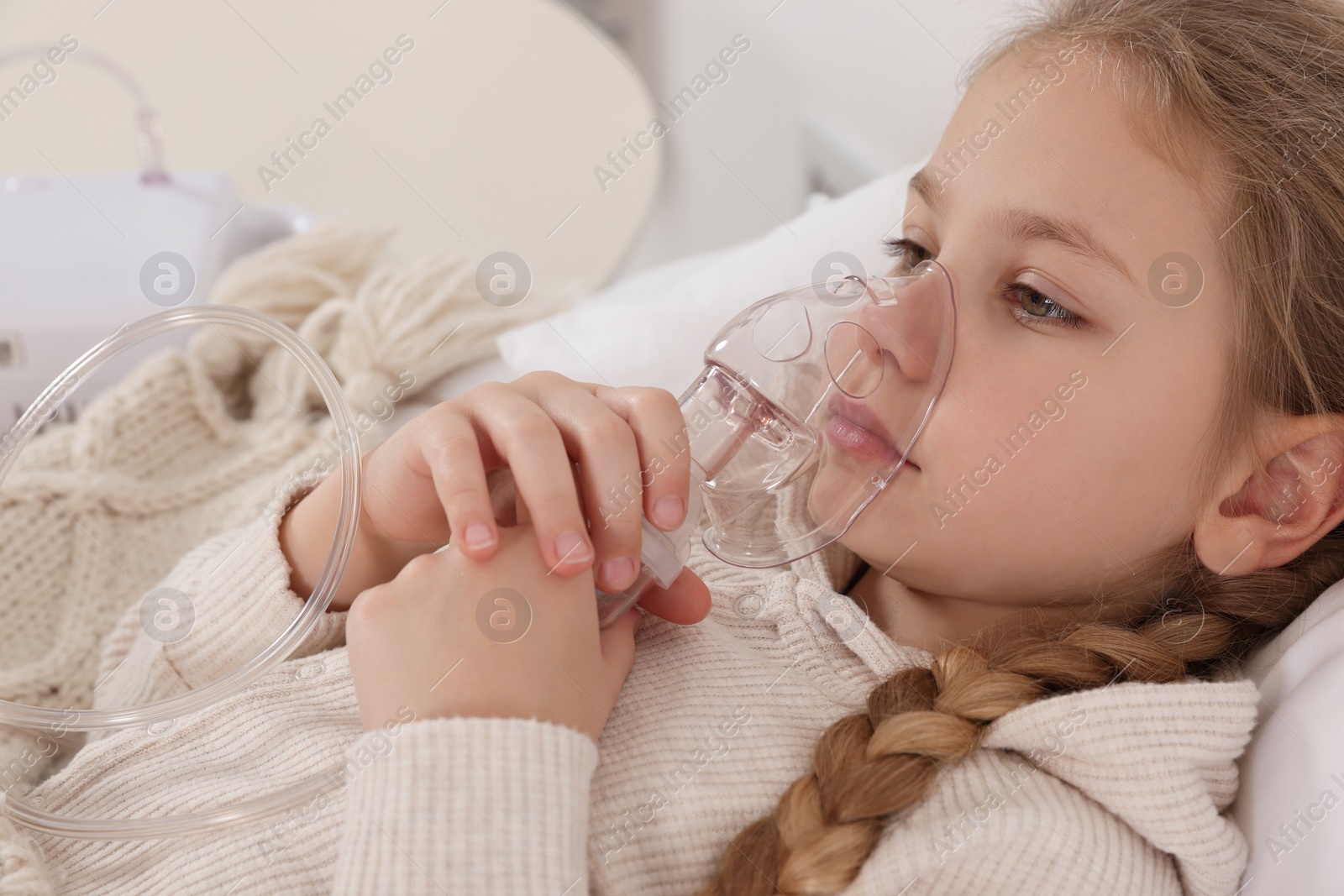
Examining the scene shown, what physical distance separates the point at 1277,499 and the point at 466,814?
658mm

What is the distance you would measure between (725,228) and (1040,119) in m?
1.65

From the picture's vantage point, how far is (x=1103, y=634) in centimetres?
84

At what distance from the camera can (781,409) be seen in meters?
0.88

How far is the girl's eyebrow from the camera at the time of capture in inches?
32.6

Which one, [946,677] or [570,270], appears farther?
[570,270]

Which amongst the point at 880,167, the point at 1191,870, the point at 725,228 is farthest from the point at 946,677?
the point at 725,228

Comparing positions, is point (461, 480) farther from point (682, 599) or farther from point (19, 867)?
point (19, 867)

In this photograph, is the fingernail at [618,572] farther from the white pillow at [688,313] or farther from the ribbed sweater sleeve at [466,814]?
the white pillow at [688,313]

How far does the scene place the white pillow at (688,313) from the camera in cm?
126

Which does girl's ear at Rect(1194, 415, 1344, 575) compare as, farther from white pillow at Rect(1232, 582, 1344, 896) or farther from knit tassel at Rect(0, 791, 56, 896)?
knit tassel at Rect(0, 791, 56, 896)

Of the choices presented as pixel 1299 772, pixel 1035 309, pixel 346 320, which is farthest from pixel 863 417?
pixel 346 320

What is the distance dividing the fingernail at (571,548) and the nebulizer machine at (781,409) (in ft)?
0.29

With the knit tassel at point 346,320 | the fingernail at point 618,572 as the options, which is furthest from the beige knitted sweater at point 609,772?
the knit tassel at point 346,320

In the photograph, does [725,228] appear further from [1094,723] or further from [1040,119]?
[1094,723]
